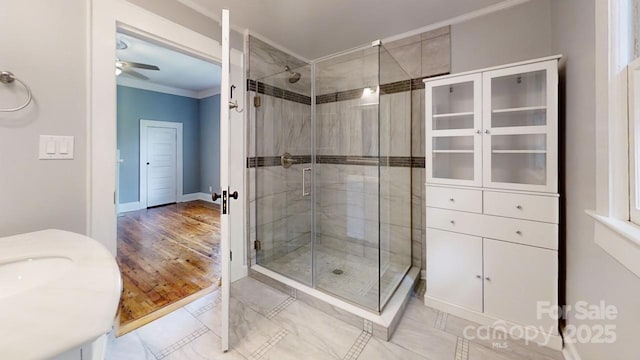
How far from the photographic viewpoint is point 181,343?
1.52 m

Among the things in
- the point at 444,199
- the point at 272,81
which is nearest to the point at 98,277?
the point at 444,199

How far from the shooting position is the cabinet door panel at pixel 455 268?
172 cm

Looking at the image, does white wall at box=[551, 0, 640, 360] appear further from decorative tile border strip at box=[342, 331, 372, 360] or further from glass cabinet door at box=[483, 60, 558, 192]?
decorative tile border strip at box=[342, 331, 372, 360]

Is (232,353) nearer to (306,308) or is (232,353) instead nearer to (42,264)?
(306,308)

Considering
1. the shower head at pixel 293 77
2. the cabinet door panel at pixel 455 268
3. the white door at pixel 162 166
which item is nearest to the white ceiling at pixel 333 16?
the shower head at pixel 293 77

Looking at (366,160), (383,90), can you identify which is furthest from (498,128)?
(366,160)

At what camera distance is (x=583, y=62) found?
1289 millimetres

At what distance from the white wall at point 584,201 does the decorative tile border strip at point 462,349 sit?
20.6 inches

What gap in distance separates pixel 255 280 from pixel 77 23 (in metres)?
2.15

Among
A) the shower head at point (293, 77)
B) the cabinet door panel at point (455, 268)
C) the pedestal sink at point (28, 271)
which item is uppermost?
the shower head at point (293, 77)

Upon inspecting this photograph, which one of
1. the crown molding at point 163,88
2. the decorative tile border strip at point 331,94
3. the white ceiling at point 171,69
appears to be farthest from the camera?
the crown molding at point 163,88

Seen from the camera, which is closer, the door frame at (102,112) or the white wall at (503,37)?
the door frame at (102,112)

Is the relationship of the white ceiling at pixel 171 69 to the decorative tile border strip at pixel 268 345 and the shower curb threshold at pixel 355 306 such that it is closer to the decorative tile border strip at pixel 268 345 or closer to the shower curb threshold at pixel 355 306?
the shower curb threshold at pixel 355 306

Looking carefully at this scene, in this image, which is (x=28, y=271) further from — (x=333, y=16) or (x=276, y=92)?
(x=333, y=16)
